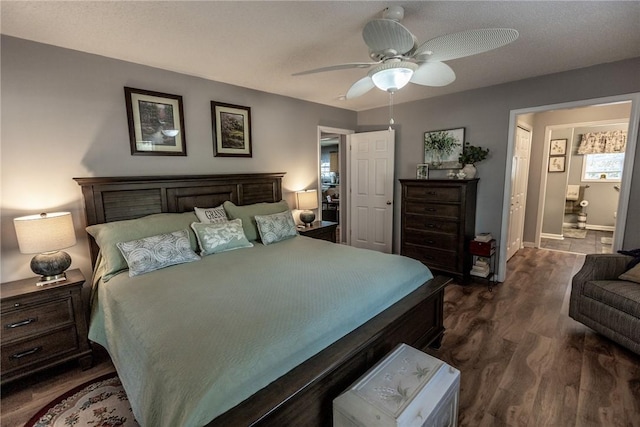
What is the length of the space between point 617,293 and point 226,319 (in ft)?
9.39

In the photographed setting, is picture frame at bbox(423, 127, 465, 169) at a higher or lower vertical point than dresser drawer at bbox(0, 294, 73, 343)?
higher

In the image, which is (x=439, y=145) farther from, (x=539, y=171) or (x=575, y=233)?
(x=575, y=233)

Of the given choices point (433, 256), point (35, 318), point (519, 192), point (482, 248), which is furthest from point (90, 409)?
point (519, 192)

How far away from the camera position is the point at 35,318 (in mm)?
2018

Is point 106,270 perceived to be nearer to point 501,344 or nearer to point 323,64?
point 323,64

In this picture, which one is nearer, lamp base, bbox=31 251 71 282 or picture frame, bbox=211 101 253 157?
lamp base, bbox=31 251 71 282

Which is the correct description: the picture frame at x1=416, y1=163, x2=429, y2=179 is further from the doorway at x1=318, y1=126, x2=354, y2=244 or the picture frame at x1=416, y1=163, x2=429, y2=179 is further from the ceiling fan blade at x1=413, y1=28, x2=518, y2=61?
the ceiling fan blade at x1=413, y1=28, x2=518, y2=61

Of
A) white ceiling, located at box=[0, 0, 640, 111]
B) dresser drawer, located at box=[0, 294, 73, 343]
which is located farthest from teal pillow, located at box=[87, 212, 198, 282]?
white ceiling, located at box=[0, 0, 640, 111]

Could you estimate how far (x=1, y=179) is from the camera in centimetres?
217

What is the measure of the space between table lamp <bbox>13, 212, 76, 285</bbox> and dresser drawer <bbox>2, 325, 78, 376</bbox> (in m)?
0.38

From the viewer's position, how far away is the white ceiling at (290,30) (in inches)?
72.3

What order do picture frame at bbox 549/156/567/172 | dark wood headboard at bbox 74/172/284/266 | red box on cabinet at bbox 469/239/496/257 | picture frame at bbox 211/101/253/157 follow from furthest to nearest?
picture frame at bbox 549/156/567/172
red box on cabinet at bbox 469/239/496/257
picture frame at bbox 211/101/253/157
dark wood headboard at bbox 74/172/284/266

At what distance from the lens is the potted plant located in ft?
12.2

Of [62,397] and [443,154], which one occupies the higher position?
[443,154]
